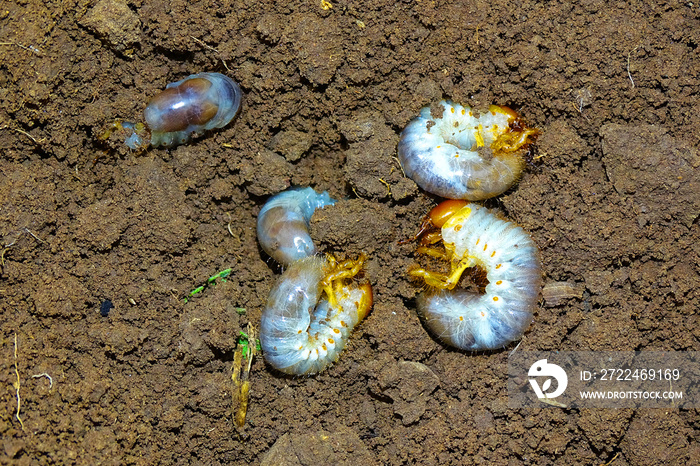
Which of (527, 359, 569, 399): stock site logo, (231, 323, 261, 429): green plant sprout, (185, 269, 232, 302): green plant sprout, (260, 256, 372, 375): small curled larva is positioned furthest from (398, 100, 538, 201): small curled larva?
(231, 323, 261, 429): green plant sprout

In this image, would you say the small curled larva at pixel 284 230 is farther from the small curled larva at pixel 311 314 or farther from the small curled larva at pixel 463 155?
the small curled larva at pixel 463 155

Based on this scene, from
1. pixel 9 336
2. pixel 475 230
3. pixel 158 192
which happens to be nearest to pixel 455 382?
pixel 475 230

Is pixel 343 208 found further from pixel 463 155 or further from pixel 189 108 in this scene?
pixel 189 108

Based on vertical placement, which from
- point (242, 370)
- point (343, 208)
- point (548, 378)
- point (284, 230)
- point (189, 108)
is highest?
point (189, 108)

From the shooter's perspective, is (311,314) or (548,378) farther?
(311,314)

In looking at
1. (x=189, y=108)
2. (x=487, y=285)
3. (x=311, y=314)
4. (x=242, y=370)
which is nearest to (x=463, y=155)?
(x=487, y=285)

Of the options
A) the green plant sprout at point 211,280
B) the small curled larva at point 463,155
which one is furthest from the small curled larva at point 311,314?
the small curled larva at point 463,155

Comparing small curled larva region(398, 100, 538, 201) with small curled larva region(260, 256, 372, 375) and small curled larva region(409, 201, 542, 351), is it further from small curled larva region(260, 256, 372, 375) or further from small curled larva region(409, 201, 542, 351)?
small curled larva region(260, 256, 372, 375)
